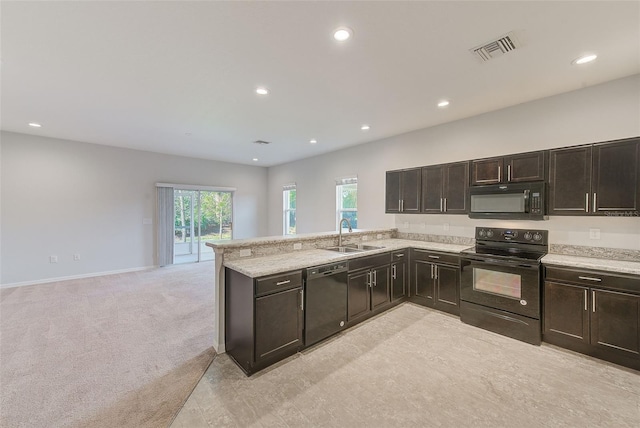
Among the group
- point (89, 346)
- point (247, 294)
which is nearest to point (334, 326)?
point (247, 294)

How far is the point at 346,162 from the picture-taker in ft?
19.5

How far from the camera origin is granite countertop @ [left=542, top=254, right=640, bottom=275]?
2398mm

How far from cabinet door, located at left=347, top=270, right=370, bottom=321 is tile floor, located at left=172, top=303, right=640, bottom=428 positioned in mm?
372

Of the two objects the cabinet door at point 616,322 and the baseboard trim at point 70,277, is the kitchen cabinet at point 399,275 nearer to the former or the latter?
the cabinet door at point 616,322

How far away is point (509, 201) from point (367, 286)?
2.07 m

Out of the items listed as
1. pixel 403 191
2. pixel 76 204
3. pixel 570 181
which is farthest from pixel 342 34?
pixel 76 204

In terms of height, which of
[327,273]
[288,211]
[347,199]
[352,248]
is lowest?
[327,273]

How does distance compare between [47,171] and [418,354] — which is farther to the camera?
[47,171]

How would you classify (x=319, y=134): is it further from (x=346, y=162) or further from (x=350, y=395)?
(x=350, y=395)

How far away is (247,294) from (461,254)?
8.99ft

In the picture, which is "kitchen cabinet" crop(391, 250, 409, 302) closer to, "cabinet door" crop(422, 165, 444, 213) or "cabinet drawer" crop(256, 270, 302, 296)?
"cabinet door" crop(422, 165, 444, 213)

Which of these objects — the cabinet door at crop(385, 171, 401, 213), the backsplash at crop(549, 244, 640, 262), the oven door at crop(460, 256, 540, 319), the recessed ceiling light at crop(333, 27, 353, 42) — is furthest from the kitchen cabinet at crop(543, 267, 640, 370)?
the recessed ceiling light at crop(333, 27, 353, 42)

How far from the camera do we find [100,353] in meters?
2.69

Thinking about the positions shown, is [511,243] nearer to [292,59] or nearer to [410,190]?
[410,190]
